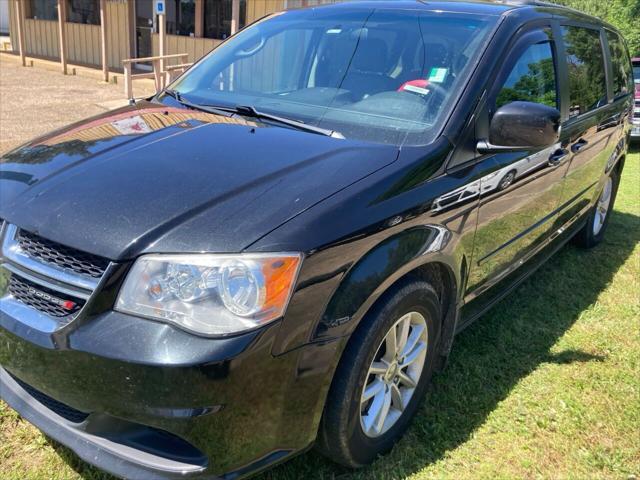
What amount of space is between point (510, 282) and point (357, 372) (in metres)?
1.71

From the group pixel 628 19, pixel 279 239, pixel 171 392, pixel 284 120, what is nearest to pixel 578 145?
pixel 284 120

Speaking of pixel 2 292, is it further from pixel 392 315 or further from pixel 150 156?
pixel 392 315

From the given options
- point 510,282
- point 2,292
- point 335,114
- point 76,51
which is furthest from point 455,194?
point 76,51

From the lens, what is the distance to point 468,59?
2764 millimetres

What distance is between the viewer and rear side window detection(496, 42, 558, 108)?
2936 mm

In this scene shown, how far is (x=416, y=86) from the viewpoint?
2807 mm

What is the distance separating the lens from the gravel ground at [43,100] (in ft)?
27.4

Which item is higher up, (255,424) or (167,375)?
(167,375)

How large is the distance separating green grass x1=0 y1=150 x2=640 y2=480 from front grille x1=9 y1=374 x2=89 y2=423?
15.8 inches

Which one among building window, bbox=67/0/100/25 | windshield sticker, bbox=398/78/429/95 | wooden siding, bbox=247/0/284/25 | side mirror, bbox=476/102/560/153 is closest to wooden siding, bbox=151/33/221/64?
wooden siding, bbox=247/0/284/25

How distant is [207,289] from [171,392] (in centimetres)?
32

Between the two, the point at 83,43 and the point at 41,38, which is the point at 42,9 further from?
the point at 83,43

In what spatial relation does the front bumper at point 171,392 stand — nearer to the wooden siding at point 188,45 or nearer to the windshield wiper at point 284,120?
the windshield wiper at point 284,120

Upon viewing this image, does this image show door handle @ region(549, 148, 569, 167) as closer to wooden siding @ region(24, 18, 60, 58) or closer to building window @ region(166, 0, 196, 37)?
building window @ region(166, 0, 196, 37)
